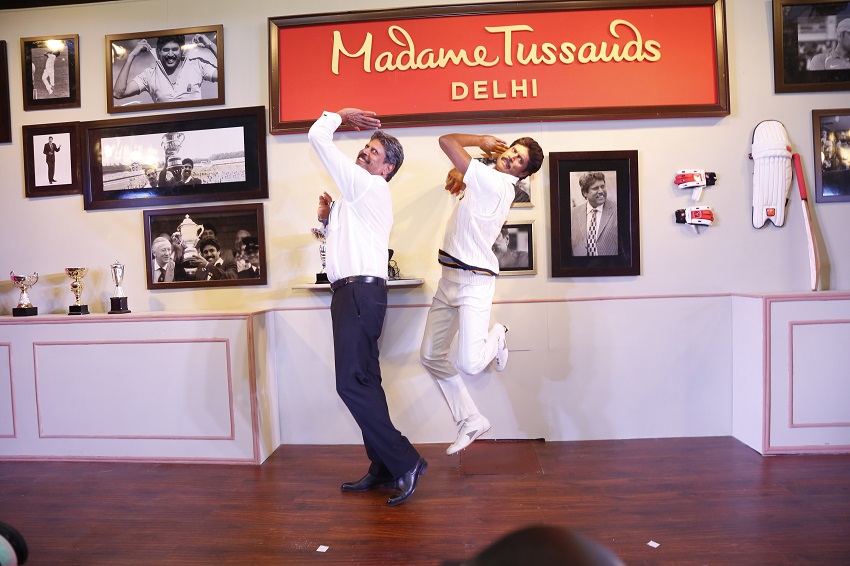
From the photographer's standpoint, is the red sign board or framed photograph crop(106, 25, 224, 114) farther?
framed photograph crop(106, 25, 224, 114)

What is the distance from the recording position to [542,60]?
3.31m

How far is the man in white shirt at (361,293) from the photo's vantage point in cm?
246

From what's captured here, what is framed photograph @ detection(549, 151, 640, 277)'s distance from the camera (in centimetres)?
330

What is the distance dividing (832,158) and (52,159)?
5.61 meters

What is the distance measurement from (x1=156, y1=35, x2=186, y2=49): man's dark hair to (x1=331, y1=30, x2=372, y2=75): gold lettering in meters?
1.12

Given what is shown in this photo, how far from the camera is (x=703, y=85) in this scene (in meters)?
3.29

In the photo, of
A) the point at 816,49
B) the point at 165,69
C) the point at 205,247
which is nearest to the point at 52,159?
the point at 165,69

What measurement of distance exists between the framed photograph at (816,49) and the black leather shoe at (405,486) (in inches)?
137

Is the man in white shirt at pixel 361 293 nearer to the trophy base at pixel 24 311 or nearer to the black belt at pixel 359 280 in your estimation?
the black belt at pixel 359 280

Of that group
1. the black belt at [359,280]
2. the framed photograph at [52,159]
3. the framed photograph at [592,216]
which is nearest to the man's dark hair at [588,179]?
the framed photograph at [592,216]

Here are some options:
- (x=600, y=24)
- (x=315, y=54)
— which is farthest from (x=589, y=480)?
(x=315, y=54)

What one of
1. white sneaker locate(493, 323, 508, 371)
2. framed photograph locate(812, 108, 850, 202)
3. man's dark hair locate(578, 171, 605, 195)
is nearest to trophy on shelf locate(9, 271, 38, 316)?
white sneaker locate(493, 323, 508, 371)

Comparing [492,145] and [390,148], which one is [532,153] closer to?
[492,145]

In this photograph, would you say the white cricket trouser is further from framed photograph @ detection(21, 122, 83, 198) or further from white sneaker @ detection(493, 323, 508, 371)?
framed photograph @ detection(21, 122, 83, 198)
